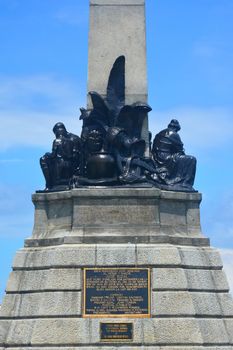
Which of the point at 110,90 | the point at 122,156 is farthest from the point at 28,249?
the point at 110,90

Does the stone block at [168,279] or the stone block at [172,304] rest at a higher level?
the stone block at [168,279]

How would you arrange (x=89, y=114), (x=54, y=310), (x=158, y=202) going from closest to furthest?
(x=54, y=310) < (x=158, y=202) < (x=89, y=114)

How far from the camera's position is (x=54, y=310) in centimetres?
1827

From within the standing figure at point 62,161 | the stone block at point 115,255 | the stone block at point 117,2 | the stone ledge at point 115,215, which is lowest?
the stone block at point 115,255

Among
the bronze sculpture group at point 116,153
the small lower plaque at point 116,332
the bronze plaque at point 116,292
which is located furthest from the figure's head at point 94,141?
the small lower plaque at point 116,332

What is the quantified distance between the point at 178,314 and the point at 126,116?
533cm

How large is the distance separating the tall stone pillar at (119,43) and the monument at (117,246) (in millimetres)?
36

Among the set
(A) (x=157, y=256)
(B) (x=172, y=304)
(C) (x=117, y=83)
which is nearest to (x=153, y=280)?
(A) (x=157, y=256)

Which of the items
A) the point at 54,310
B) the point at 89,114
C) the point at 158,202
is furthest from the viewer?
the point at 89,114

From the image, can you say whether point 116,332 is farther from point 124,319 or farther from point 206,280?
point 206,280

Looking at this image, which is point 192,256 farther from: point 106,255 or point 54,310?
point 54,310

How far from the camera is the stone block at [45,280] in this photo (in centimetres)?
1850

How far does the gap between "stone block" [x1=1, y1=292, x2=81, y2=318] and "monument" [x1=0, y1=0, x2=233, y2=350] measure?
0.02 metres

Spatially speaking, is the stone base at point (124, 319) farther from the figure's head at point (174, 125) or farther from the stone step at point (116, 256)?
the figure's head at point (174, 125)
